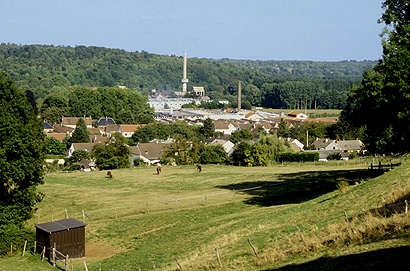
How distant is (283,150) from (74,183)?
3121 cm

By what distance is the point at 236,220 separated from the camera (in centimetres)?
3209

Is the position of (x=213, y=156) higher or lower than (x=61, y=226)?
lower

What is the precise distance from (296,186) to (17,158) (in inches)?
703

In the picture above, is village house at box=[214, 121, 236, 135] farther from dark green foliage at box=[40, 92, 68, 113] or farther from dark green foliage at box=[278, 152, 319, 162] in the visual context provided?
dark green foliage at box=[278, 152, 319, 162]

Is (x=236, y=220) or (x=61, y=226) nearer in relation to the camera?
(x=61, y=226)

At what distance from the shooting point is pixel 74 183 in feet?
173

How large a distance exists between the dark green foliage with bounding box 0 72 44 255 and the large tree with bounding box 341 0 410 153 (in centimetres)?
1888

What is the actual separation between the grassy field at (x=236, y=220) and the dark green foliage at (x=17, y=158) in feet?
9.40

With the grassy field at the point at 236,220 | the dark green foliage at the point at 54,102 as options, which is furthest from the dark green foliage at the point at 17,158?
the dark green foliage at the point at 54,102

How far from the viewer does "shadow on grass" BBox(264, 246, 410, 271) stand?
16734 mm

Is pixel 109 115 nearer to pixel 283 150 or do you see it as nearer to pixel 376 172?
pixel 283 150

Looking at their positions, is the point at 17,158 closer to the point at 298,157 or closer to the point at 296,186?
the point at 296,186

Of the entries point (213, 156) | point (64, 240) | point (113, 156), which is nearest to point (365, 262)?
point (64, 240)

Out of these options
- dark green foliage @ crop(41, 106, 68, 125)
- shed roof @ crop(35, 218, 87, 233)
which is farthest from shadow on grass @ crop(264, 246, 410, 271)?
dark green foliage @ crop(41, 106, 68, 125)
